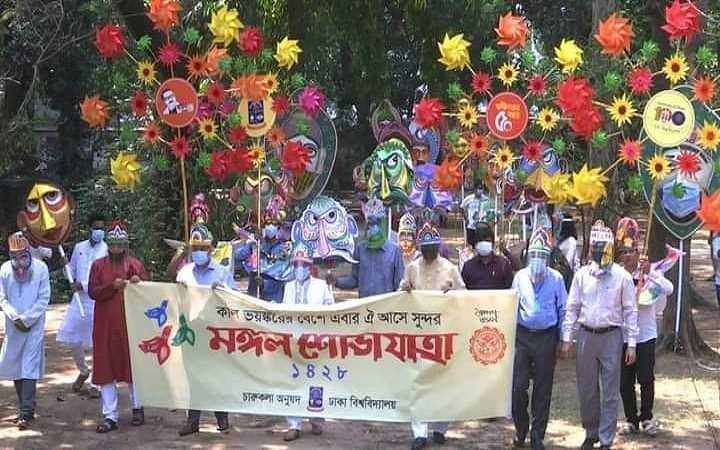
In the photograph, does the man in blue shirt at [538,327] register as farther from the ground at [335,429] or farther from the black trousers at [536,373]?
the ground at [335,429]

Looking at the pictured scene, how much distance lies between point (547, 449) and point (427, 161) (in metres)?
8.39

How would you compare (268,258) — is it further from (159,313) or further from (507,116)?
(507,116)

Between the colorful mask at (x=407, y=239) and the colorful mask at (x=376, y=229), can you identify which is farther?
the colorful mask at (x=407, y=239)

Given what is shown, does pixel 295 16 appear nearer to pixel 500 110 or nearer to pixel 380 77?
pixel 380 77

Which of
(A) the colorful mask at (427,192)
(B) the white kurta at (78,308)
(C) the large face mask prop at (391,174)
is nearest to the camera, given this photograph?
(B) the white kurta at (78,308)

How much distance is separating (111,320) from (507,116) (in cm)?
426

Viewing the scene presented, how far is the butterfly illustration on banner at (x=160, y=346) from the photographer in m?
7.88

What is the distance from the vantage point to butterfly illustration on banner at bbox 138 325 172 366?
788 cm

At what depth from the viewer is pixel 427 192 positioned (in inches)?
554

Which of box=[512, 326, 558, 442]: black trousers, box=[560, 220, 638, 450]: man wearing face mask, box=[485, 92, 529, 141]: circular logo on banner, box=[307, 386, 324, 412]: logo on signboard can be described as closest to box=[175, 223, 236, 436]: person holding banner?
box=[307, 386, 324, 412]: logo on signboard

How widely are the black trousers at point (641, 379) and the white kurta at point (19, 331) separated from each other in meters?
5.02

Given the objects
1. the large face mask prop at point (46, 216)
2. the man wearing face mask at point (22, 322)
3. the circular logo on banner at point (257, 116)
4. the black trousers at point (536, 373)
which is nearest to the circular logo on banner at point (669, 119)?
the black trousers at point (536, 373)

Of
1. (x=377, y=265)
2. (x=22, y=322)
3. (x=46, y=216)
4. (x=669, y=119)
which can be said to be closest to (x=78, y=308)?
(x=46, y=216)

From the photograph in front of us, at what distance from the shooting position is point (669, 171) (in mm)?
8641
